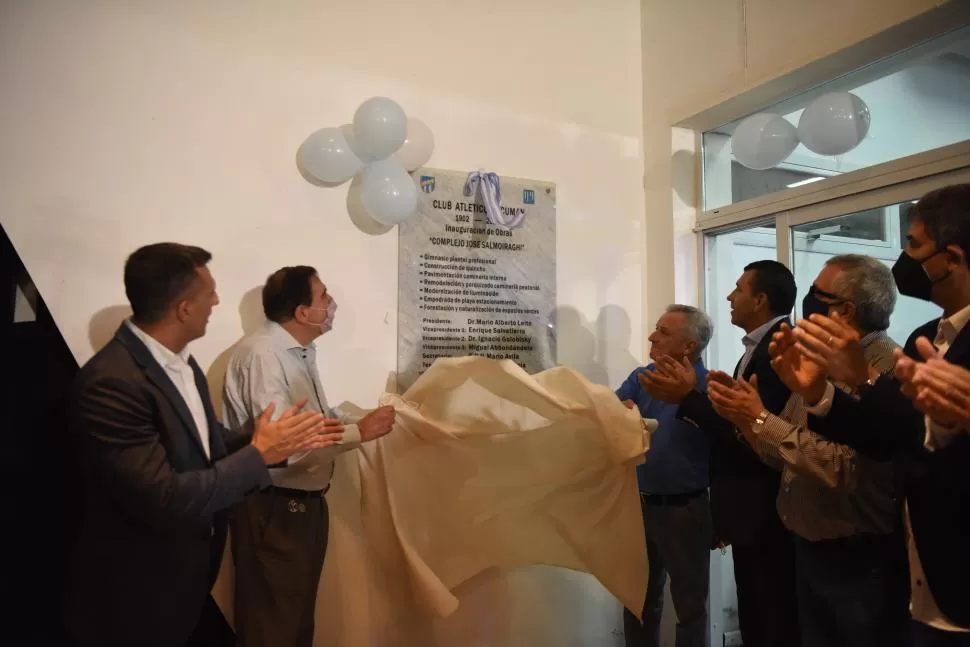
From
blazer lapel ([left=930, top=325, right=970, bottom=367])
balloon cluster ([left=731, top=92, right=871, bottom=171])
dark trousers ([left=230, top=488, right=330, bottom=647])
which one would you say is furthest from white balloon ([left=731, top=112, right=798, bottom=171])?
dark trousers ([left=230, top=488, right=330, bottom=647])

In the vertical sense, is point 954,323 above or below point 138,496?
above

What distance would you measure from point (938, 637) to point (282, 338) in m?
2.00

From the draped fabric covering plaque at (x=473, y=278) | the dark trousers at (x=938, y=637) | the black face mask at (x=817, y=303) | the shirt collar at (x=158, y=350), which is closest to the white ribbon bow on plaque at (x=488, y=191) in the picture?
the draped fabric covering plaque at (x=473, y=278)

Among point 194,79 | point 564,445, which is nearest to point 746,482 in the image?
point 564,445

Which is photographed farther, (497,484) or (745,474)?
(497,484)

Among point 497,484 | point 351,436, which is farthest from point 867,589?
point 351,436

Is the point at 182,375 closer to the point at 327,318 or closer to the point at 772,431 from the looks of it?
the point at 327,318

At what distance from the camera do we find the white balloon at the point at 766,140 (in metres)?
2.72

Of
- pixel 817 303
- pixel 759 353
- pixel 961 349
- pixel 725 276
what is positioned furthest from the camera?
pixel 725 276

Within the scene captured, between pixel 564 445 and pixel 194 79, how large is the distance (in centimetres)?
197

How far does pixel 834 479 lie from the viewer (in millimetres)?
1789

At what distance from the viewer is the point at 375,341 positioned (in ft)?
9.00

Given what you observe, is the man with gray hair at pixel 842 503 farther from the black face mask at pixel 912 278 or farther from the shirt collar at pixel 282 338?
the shirt collar at pixel 282 338

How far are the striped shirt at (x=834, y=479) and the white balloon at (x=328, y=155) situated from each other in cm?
175
